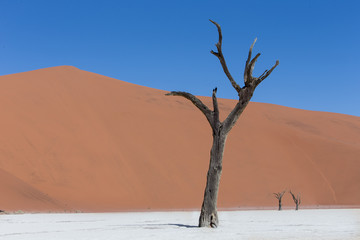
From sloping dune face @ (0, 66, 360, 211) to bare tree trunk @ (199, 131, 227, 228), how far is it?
11171mm

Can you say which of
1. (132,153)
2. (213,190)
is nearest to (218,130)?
(213,190)

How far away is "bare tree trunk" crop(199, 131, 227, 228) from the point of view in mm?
13039

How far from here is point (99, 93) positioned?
45.7 metres

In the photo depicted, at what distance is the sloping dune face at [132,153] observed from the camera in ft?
97.6

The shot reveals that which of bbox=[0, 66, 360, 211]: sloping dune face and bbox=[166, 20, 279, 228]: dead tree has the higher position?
bbox=[0, 66, 360, 211]: sloping dune face

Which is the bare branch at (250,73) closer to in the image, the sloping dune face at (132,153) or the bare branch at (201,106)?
the bare branch at (201,106)

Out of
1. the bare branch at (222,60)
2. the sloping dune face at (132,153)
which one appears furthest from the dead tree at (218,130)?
the sloping dune face at (132,153)

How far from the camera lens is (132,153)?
120 feet

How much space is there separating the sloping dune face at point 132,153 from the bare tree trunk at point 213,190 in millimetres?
11171

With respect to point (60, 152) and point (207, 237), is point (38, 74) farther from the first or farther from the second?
point (207, 237)

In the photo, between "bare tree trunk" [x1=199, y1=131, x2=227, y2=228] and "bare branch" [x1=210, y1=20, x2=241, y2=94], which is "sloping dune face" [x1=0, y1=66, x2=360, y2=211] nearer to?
"bare tree trunk" [x1=199, y1=131, x2=227, y2=228]

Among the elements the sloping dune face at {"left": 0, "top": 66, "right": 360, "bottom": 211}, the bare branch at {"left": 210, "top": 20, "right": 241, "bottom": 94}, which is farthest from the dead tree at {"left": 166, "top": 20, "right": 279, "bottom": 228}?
the sloping dune face at {"left": 0, "top": 66, "right": 360, "bottom": 211}

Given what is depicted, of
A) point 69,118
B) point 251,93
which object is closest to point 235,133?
point 69,118

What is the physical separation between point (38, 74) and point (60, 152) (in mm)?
15594
